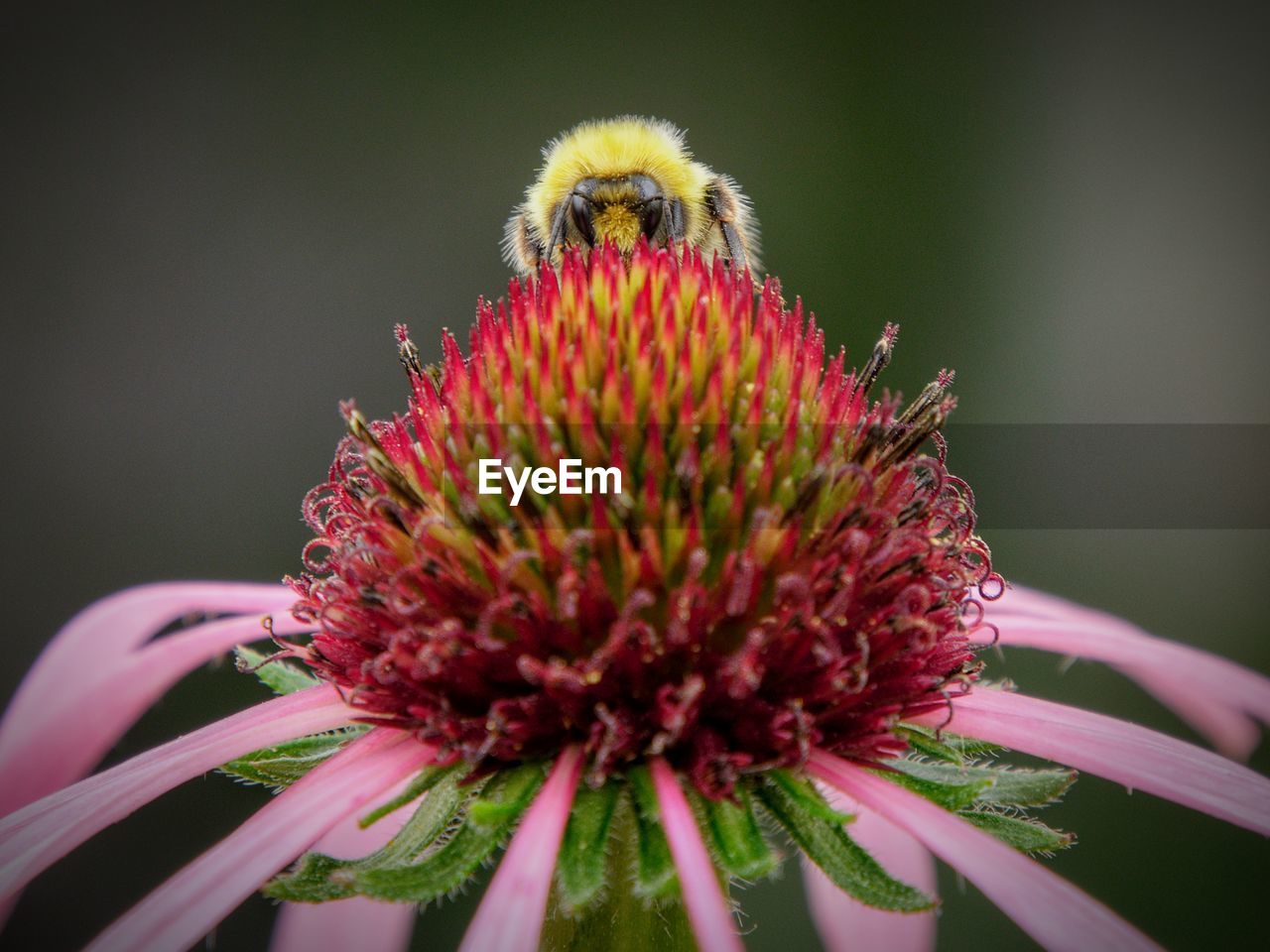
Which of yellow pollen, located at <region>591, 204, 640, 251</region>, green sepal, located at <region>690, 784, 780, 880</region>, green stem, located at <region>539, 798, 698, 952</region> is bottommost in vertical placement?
green stem, located at <region>539, 798, 698, 952</region>

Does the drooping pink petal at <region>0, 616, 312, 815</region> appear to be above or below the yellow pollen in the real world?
below

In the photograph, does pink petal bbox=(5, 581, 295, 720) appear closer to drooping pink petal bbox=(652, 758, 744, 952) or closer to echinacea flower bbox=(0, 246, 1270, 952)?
echinacea flower bbox=(0, 246, 1270, 952)

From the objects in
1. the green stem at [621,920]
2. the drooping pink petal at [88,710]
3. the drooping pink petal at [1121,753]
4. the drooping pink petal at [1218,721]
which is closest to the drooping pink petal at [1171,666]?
the drooping pink petal at [1218,721]

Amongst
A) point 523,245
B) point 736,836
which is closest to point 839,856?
point 736,836

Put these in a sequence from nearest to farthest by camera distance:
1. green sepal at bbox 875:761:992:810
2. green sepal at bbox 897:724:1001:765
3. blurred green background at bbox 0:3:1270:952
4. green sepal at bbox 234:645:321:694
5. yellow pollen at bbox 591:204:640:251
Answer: green sepal at bbox 875:761:992:810 → green sepal at bbox 897:724:1001:765 → green sepal at bbox 234:645:321:694 → yellow pollen at bbox 591:204:640:251 → blurred green background at bbox 0:3:1270:952

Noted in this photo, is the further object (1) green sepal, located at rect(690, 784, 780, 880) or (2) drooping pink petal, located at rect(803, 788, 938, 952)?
(2) drooping pink petal, located at rect(803, 788, 938, 952)

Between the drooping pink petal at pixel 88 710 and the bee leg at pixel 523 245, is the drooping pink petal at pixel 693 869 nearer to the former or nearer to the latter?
the drooping pink petal at pixel 88 710

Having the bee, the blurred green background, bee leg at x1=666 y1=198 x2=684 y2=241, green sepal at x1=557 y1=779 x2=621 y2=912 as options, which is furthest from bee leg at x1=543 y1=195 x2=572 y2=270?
the blurred green background

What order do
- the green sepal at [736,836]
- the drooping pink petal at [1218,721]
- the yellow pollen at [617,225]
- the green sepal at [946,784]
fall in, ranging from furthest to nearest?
the yellow pollen at [617,225] < the drooping pink petal at [1218,721] < the green sepal at [946,784] < the green sepal at [736,836]
